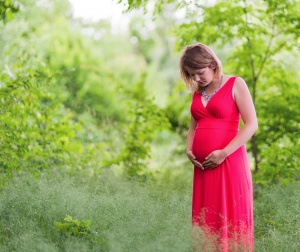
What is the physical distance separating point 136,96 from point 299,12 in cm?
250

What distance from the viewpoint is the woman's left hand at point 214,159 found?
356 cm

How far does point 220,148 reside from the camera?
12.0 feet

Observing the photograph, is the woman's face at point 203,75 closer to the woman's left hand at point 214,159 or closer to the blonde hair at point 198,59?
the blonde hair at point 198,59

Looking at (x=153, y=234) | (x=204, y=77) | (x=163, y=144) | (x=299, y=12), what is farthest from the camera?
(x=163, y=144)

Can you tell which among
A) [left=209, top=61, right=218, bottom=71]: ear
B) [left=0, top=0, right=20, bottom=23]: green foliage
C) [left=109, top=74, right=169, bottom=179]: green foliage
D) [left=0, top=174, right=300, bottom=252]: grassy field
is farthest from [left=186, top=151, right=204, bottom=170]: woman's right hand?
[left=109, top=74, right=169, bottom=179]: green foliage

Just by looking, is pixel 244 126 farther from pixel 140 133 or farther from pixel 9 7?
pixel 140 133

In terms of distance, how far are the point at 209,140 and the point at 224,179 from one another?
273 millimetres

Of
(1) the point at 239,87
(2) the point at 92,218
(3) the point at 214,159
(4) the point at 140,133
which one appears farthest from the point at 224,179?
(4) the point at 140,133

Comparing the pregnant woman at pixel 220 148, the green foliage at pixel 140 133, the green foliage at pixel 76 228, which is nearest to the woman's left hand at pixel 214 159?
the pregnant woman at pixel 220 148

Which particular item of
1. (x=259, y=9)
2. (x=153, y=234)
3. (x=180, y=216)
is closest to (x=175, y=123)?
(x=259, y=9)

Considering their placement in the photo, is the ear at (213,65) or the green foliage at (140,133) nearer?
the ear at (213,65)

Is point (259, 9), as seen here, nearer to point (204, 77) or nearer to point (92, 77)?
point (204, 77)

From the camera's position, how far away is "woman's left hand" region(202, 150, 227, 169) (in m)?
3.56

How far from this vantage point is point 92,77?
49.2ft
